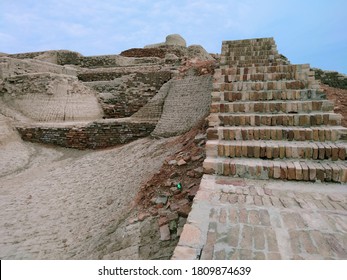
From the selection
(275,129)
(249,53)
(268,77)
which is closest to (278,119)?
(275,129)

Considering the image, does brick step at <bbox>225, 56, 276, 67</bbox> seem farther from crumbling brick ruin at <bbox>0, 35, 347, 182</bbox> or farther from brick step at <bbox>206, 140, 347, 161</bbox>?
brick step at <bbox>206, 140, 347, 161</bbox>

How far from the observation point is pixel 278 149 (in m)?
2.73

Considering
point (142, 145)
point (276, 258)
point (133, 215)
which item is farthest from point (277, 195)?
point (142, 145)

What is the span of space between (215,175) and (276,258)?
126 cm

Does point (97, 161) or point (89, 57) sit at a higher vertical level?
point (89, 57)

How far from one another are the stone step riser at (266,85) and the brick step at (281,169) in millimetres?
1634

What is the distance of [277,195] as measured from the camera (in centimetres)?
220

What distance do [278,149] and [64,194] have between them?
160 inches

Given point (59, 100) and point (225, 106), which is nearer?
point (225, 106)

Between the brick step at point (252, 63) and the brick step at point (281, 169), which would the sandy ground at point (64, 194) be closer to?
the brick step at point (281, 169)

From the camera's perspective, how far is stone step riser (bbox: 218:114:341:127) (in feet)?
10.1

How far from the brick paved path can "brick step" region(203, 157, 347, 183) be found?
87mm

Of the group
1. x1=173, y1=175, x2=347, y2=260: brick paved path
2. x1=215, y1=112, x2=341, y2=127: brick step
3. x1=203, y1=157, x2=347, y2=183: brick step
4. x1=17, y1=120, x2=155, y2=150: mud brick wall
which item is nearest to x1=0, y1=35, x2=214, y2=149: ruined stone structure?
x1=17, y1=120, x2=155, y2=150: mud brick wall
